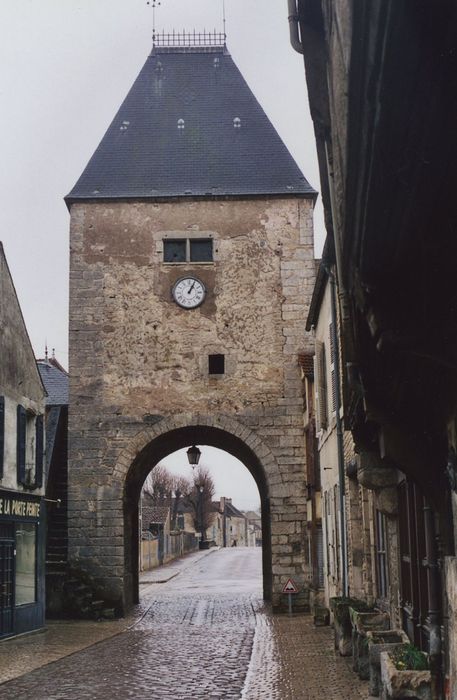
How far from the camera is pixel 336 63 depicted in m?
4.77

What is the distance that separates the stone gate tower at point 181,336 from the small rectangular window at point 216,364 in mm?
30

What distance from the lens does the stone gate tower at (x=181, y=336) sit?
20.5 metres

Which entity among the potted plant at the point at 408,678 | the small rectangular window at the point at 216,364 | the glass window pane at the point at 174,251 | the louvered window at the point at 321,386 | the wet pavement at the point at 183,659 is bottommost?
the wet pavement at the point at 183,659

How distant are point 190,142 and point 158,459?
26.3 ft

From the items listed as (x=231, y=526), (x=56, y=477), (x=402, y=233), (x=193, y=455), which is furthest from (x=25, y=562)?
(x=231, y=526)

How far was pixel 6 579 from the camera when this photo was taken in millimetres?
15484

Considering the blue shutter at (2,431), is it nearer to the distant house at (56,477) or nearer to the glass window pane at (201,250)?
the distant house at (56,477)

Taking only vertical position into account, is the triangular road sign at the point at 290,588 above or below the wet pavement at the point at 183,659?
above

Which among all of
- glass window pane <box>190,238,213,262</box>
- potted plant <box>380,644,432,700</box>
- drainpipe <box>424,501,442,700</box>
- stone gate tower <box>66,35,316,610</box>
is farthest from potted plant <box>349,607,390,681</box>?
glass window pane <box>190,238,213,262</box>

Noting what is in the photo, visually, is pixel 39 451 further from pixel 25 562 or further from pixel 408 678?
pixel 408 678

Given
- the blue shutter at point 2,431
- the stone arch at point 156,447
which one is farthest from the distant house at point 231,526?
the blue shutter at point 2,431

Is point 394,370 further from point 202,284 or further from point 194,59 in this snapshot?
point 194,59

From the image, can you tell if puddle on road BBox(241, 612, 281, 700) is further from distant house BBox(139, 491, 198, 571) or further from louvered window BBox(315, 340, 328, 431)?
distant house BBox(139, 491, 198, 571)

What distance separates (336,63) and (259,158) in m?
18.5
